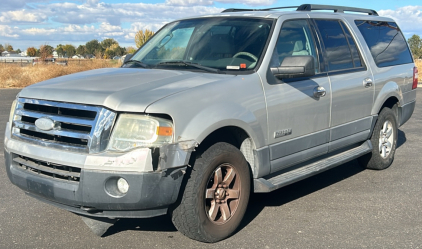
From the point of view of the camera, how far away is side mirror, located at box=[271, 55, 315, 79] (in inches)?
177

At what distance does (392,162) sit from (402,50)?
1597 millimetres

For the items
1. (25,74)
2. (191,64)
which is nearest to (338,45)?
(191,64)

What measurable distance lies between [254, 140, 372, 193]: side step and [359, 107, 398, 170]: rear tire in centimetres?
27

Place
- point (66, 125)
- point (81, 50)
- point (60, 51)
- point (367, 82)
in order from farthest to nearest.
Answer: point (60, 51) < point (81, 50) < point (367, 82) < point (66, 125)

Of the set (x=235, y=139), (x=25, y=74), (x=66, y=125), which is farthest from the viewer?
(x=25, y=74)

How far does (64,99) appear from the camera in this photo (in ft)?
12.5

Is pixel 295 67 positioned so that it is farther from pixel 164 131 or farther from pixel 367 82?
pixel 367 82

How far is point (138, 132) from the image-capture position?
11.9ft

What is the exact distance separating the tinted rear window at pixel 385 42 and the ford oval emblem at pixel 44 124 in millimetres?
4095

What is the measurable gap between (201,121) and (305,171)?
1658 mm

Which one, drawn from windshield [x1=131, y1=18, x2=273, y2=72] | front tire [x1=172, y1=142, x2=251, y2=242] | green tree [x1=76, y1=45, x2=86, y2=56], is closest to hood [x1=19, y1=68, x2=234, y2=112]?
windshield [x1=131, y1=18, x2=273, y2=72]

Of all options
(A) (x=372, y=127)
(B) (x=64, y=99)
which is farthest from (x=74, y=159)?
(A) (x=372, y=127)

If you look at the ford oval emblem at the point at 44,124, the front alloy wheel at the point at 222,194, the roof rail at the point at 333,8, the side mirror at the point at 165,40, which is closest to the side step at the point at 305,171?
the front alloy wheel at the point at 222,194

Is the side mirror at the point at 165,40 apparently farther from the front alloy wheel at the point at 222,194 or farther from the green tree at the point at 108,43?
the green tree at the point at 108,43
